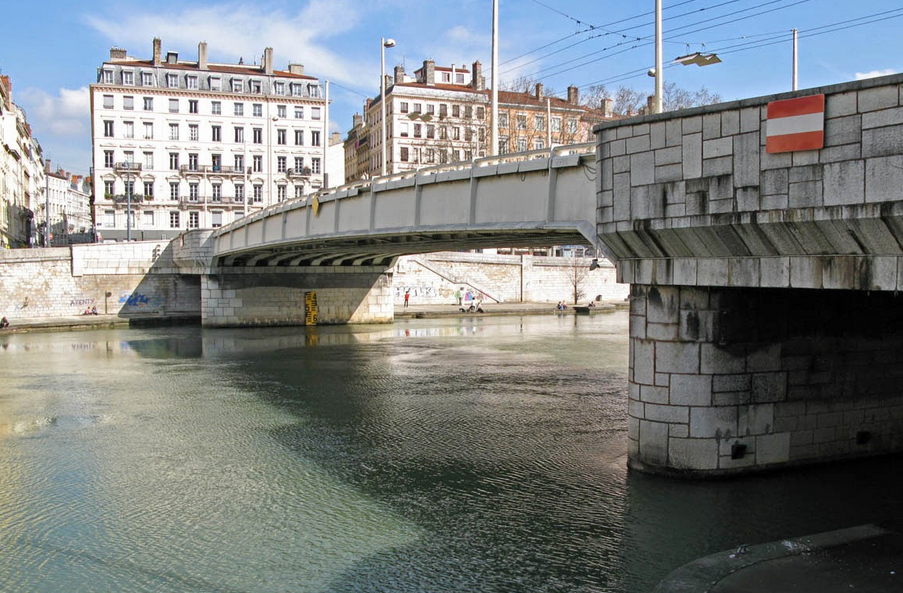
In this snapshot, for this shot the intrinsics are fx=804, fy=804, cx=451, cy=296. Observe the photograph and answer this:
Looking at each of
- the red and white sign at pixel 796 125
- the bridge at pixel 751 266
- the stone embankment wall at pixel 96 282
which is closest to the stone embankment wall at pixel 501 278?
the stone embankment wall at pixel 96 282

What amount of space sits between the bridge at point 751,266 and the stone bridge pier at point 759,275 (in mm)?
24

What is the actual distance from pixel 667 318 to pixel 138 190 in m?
73.1

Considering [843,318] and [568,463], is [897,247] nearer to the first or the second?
[843,318]

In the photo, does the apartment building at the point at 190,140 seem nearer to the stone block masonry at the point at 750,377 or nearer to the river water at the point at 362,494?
the river water at the point at 362,494

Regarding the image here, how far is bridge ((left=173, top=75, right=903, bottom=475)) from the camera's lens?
32.2ft

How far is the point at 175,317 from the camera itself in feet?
164

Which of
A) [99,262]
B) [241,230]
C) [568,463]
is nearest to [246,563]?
[568,463]

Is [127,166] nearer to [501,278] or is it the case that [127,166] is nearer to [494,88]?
[501,278]

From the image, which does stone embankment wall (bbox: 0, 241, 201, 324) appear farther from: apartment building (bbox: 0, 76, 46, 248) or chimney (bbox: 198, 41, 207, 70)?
chimney (bbox: 198, 41, 207, 70)

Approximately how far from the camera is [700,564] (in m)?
8.93

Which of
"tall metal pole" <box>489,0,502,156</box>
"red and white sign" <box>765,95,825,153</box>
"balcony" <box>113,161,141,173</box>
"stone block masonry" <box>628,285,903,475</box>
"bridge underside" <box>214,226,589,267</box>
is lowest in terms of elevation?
"stone block masonry" <box>628,285,903,475</box>

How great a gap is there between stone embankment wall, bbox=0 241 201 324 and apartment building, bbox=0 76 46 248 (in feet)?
69.0

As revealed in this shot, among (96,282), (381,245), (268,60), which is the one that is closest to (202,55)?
(268,60)

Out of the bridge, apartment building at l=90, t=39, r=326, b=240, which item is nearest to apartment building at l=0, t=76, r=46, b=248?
apartment building at l=90, t=39, r=326, b=240
